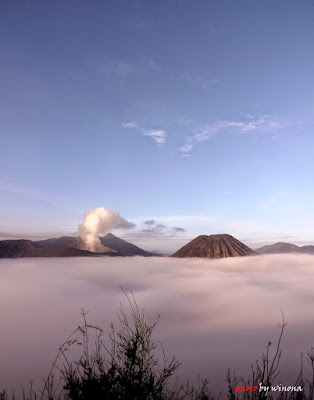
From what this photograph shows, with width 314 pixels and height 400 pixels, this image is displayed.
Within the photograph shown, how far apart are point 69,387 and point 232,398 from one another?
715 centimetres

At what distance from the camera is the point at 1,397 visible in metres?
12.9

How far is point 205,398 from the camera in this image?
42.4 ft

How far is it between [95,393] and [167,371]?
Answer: 3.38 metres

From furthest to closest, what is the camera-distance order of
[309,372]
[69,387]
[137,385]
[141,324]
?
[309,372], [141,324], [137,385], [69,387]

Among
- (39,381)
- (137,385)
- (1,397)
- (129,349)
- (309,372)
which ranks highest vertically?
(129,349)

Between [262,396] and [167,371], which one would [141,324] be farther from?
Result: [262,396]

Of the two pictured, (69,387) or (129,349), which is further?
(129,349)

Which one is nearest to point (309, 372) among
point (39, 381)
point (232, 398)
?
point (39, 381)

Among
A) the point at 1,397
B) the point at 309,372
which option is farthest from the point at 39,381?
the point at 1,397

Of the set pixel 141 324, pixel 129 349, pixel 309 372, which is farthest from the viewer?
pixel 309 372

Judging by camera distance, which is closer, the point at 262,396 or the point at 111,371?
the point at 262,396

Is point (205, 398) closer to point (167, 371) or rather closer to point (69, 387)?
point (167, 371)

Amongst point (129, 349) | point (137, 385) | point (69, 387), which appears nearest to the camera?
point (69, 387)

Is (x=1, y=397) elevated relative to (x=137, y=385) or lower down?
lower down
